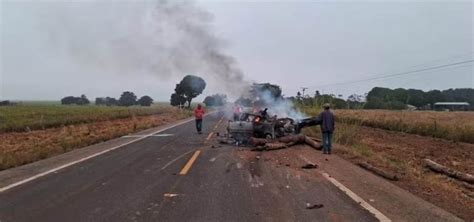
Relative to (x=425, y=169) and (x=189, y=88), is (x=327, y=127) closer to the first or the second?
(x=425, y=169)

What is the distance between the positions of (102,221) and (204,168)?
5.50 m

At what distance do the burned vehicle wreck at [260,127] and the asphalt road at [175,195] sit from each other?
20.3ft

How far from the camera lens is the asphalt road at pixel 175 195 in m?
6.62

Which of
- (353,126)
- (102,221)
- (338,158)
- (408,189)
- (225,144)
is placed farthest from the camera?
(353,126)

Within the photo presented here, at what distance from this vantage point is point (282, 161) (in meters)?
13.3

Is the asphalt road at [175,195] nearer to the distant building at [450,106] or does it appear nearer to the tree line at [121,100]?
the distant building at [450,106]

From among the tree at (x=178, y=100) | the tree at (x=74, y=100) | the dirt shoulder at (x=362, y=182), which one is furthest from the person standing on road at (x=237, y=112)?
the tree at (x=74, y=100)

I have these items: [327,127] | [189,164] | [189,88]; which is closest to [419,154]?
[327,127]

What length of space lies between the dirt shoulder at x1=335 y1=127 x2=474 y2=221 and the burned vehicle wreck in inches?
102

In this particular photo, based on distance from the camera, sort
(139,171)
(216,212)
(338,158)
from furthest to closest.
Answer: (338,158), (139,171), (216,212)

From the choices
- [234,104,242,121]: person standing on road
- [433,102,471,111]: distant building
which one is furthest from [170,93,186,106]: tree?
[433,102,471,111]: distant building

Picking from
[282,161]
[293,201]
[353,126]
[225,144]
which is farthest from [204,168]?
[353,126]

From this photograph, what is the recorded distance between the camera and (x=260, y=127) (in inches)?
741

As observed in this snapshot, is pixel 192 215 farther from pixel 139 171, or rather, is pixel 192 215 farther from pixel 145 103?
pixel 145 103
